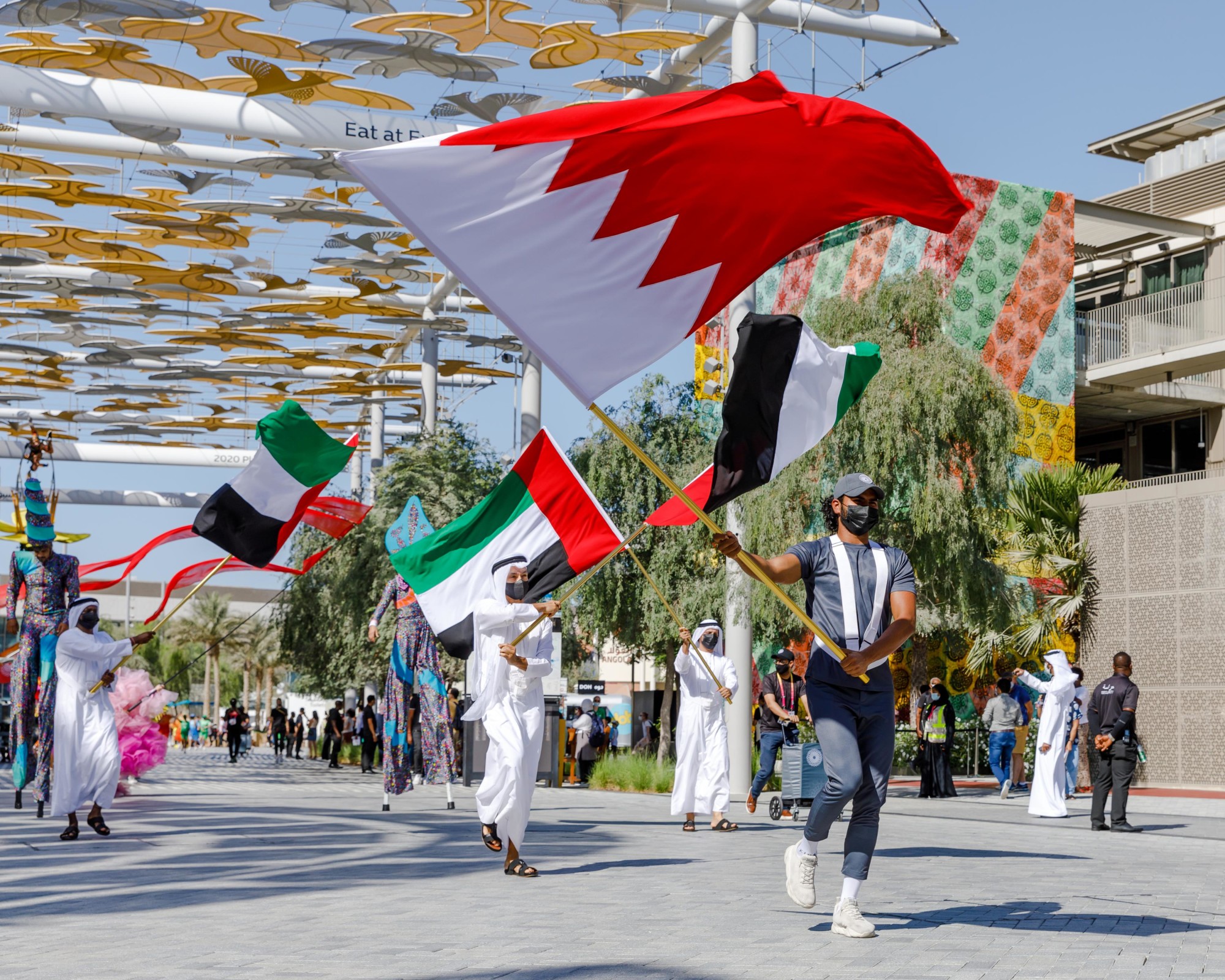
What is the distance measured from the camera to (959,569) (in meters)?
21.7

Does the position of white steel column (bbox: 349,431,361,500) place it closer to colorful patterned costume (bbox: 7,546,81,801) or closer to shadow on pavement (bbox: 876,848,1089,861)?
colorful patterned costume (bbox: 7,546,81,801)

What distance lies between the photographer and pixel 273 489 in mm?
13094

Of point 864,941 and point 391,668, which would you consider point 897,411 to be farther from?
point 864,941

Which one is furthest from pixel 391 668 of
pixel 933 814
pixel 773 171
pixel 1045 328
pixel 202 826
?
pixel 1045 328

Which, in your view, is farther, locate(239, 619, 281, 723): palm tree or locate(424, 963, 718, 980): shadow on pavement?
locate(239, 619, 281, 723): palm tree

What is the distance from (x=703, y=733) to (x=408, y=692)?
335 centimetres

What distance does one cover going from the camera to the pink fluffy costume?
57.2ft

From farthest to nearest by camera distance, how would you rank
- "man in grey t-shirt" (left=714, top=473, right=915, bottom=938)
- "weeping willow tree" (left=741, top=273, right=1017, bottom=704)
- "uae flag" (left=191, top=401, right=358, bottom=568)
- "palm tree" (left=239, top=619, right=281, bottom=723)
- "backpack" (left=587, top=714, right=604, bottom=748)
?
"palm tree" (left=239, top=619, right=281, bottom=723)
"backpack" (left=587, top=714, right=604, bottom=748)
"weeping willow tree" (left=741, top=273, right=1017, bottom=704)
"uae flag" (left=191, top=401, right=358, bottom=568)
"man in grey t-shirt" (left=714, top=473, right=915, bottom=938)

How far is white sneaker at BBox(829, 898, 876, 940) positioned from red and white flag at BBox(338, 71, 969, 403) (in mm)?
2546

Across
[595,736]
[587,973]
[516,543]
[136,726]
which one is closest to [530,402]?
[595,736]

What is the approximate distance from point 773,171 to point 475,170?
63.9 inches

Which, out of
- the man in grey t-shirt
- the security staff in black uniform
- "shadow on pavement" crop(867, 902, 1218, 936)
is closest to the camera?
the man in grey t-shirt

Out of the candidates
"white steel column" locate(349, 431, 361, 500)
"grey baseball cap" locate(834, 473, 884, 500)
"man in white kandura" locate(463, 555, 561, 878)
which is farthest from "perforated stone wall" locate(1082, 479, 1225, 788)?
"white steel column" locate(349, 431, 361, 500)

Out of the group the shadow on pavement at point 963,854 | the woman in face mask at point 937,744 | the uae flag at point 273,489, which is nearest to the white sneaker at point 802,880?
the shadow on pavement at point 963,854
